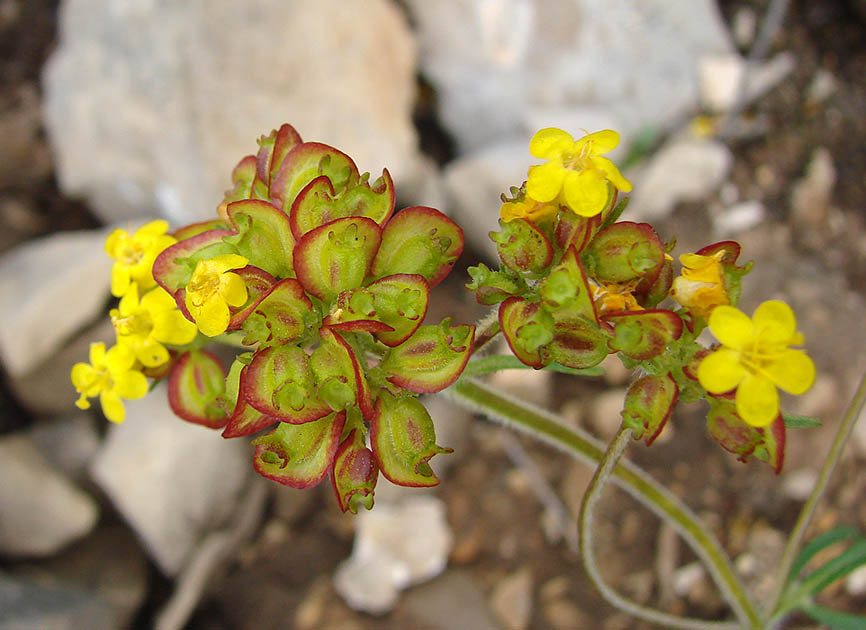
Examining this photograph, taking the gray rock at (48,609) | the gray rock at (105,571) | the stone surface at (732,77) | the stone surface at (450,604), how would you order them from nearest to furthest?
the gray rock at (48,609)
the stone surface at (450,604)
the gray rock at (105,571)
the stone surface at (732,77)

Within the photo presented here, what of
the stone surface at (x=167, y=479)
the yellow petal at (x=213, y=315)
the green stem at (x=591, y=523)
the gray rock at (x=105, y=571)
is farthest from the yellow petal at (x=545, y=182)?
the gray rock at (x=105, y=571)

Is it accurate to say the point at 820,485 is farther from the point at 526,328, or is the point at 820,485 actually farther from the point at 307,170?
the point at 307,170

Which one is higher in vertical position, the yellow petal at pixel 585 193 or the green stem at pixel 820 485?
the yellow petal at pixel 585 193

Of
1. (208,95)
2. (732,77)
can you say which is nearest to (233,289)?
(208,95)

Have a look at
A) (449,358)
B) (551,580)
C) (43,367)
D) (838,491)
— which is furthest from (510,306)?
(43,367)

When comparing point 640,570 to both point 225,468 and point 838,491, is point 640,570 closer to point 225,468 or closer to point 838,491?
point 838,491

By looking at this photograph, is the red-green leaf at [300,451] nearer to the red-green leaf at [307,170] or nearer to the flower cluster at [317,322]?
the flower cluster at [317,322]

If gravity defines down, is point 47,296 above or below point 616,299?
below
